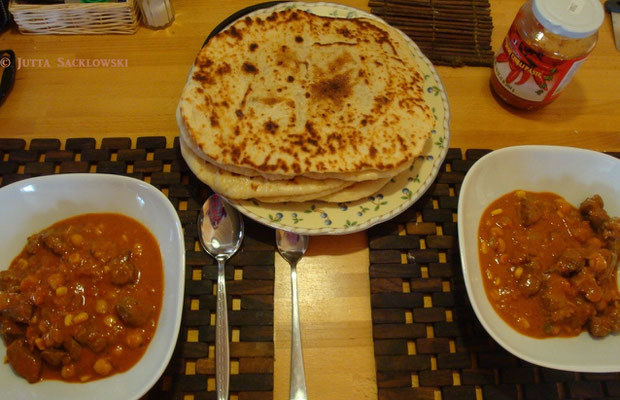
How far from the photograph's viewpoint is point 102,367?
148 cm

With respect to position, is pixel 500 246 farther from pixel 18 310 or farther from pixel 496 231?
pixel 18 310

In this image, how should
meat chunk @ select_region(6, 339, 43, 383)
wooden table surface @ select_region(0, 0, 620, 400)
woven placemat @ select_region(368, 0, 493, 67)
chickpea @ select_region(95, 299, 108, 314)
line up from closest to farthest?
meat chunk @ select_region(6, 339, 43, 383) < chickpea @ select_region(95, 299, 108, 314) < wooden table surface @ select_region(0, 0, 620, 400) < woven placemat @ select_region(368, 0, 493, 67)

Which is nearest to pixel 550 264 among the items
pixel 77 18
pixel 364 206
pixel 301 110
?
pixel 364 206

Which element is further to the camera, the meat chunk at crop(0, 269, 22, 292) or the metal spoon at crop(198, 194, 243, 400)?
the metal spoon at crop(198, 194, 243, 400)

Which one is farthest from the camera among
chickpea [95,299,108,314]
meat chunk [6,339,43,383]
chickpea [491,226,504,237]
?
chickpea [491,226,504,237]

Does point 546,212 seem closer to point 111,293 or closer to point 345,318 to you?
point 345,318

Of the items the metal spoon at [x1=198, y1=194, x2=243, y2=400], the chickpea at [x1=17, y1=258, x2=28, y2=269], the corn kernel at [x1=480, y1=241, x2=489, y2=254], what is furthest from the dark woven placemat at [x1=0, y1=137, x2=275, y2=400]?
the corn kernel at [x1=480, y1=241, x2=489, y2=254]

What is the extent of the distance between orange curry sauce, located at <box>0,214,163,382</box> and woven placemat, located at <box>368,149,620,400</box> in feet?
3.01

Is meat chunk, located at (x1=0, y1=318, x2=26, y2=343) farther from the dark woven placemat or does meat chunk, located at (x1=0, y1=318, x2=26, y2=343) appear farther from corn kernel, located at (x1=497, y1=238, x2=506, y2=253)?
corn kernel, located at (x1=497, y1=238, x2=506, y2=253)

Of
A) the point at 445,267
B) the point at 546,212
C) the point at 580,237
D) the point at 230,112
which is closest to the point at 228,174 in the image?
the point at 230,112

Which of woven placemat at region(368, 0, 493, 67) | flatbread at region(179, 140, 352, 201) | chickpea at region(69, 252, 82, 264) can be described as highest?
woven placemat at region(368, 0, 493, 67)

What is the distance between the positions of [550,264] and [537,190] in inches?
14.2

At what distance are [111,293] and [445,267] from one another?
1.36 meters

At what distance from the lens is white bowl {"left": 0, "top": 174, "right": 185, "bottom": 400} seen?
147 cm
